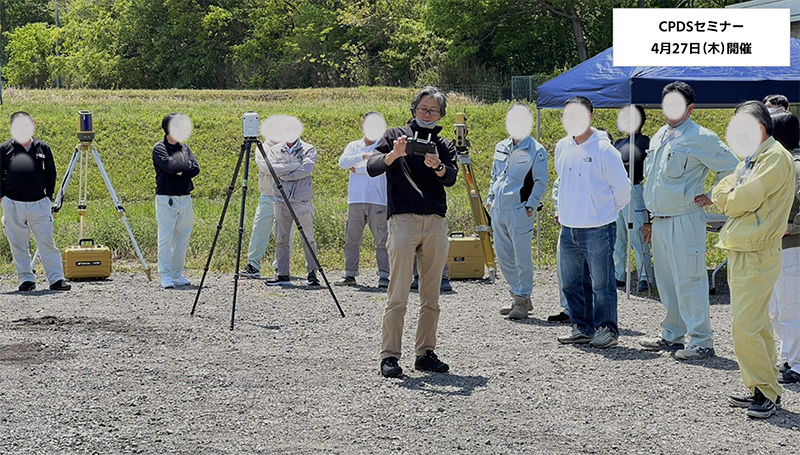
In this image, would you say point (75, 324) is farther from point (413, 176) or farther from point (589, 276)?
point (589, 276)

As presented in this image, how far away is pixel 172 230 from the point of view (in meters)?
12.5

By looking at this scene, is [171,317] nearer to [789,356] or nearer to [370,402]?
[370,402]

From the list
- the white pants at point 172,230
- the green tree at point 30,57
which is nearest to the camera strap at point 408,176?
the white pants at point 172,230

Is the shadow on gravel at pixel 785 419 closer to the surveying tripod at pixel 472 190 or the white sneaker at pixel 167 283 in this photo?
the surveying tripod at pixel 472 190

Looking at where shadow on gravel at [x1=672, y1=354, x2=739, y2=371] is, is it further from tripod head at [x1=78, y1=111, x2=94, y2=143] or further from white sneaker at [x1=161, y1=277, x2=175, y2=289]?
tripod head at [x1=78, y1=111, x2=94, y2=143]

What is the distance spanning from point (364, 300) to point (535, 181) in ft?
8.75

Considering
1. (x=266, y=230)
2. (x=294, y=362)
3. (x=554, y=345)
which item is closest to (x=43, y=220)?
(x=266, y=230)

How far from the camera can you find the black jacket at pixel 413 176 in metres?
7.30

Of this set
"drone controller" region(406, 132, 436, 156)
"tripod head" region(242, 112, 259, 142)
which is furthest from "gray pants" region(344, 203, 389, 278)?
"drone controller" region(406, 132, 436, 156)

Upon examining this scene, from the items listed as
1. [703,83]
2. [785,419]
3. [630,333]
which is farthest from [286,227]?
[785,419]

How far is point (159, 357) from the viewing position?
8.46 m

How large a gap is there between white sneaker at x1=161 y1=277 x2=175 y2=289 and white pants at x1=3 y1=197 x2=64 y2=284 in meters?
1.22

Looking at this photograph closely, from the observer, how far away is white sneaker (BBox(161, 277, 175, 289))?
12.4 m

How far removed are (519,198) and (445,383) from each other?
3.05 metres
